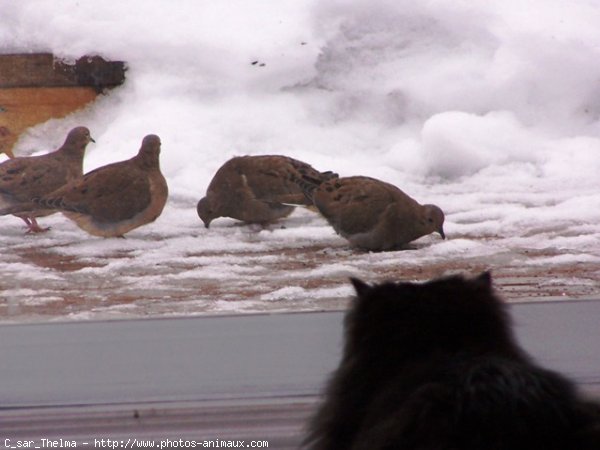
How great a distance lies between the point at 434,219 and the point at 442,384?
0.68m

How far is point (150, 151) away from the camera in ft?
5.12

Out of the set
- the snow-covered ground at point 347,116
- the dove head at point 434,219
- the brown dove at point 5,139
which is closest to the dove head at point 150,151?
the snow-covered ground at point 347,116

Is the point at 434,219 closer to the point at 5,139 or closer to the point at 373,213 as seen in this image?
the point at 373,213

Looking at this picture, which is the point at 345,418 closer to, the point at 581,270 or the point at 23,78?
the point at 581,270

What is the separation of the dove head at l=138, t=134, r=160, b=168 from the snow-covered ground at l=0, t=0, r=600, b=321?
12 mm

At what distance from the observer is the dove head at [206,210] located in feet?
5.28

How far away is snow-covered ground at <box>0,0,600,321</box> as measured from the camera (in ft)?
4.90

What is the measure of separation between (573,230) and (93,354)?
2.37 ft

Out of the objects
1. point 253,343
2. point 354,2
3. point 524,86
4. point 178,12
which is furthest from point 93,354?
point 524,86

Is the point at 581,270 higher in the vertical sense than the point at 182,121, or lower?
lower

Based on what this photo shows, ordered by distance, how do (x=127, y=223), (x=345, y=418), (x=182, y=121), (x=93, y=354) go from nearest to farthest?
(x=345, y=418), (x=93, y=354), (x=182, y=121), (x=127, y=223)

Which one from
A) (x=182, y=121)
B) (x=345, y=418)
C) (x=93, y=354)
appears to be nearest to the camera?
(x=345, y=418)

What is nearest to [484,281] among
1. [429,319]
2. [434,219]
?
[429,319]

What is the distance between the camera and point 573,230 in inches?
60.7
